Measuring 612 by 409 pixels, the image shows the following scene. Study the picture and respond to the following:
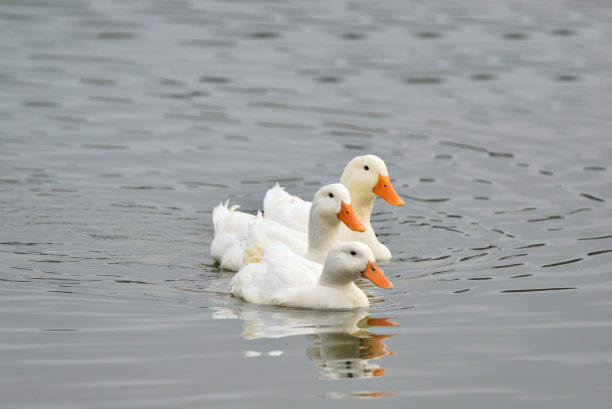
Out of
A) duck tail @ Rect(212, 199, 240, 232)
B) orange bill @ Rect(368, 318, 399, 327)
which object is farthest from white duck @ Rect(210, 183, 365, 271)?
orange bill @ Rect(368, 318, 399, 327)

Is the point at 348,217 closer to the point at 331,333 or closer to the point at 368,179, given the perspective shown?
the point at 368,179

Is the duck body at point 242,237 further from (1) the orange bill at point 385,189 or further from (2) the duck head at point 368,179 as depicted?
(1) the orange bill at point 385,189

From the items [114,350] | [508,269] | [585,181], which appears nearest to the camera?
[114,350]

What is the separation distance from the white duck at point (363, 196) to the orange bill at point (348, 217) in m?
0.92

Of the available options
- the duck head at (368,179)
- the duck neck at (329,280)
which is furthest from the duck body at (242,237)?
the duck neck at (329,280)

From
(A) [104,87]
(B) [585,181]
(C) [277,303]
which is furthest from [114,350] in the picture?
(A) [104,87]

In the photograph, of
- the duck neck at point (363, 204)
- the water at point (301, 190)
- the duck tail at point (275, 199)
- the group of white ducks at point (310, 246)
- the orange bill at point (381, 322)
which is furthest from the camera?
the duck tail at point (275, 199)

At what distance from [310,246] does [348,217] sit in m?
0.60

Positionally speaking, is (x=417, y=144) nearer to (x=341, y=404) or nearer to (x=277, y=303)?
(x=277, y=303)

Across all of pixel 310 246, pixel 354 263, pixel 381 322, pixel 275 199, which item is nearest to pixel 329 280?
pixel 354 263

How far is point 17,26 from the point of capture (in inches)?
922

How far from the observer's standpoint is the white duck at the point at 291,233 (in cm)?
1217

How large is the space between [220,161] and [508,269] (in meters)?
5.75

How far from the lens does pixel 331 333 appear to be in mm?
10234
